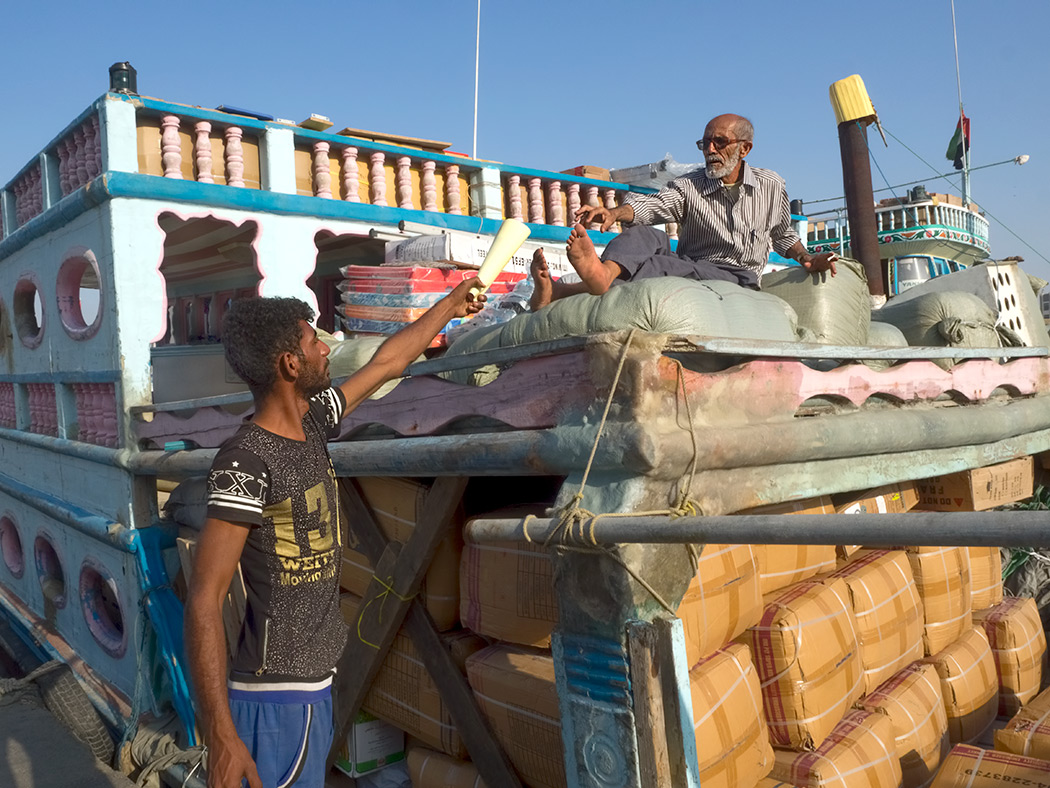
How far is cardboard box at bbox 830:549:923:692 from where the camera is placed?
10.9 ft

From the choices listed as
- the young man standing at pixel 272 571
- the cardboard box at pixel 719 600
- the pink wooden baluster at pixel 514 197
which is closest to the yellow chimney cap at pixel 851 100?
the pink wooden baluster at pixel 514 197

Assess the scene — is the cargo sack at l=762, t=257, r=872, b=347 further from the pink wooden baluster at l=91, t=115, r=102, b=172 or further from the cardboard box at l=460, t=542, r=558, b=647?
the pink wooden baluster at l=91, t=115, r=102, b=172

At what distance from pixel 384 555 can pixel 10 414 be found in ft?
21.3

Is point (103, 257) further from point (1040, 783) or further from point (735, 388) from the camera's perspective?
point (1040, 783)

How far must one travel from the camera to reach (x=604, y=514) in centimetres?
215

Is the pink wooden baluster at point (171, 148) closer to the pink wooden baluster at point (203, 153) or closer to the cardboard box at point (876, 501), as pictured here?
the pink wooden baluster at point (203, 153)

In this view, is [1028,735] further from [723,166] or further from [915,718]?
[723,166]

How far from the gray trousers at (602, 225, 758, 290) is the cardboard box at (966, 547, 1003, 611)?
6.60 ft

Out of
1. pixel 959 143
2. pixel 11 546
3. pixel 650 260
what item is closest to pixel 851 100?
pixel 650 260

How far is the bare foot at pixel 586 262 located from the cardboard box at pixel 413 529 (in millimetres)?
1041

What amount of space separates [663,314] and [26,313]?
22.1ft

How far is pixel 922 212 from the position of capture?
15688mm

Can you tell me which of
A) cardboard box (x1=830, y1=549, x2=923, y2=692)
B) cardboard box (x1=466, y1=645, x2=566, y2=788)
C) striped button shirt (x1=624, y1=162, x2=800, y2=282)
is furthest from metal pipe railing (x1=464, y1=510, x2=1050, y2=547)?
striped button shirt (x1=624, y1=162, x2=800, y2=282)

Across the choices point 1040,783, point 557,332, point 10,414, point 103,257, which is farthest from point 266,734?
point 10,414
